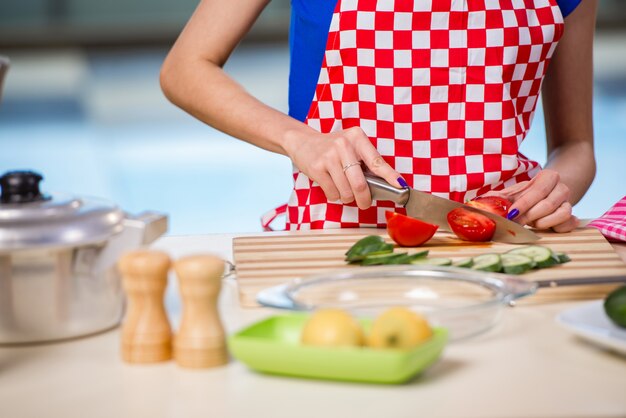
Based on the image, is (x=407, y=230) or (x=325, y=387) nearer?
(x=325, y=387)

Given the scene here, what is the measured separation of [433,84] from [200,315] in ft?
3.04

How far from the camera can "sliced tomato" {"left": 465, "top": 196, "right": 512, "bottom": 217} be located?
4.89ft

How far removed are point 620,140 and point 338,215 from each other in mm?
4235

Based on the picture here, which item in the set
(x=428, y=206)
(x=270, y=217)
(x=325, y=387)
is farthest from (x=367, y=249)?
(x=270, y=217)

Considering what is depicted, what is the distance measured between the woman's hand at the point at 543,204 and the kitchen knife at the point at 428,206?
2.8 inches

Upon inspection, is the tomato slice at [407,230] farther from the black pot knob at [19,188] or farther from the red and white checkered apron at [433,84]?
the black pot knob at [19,188]

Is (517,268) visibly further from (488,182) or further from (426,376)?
(488,182)

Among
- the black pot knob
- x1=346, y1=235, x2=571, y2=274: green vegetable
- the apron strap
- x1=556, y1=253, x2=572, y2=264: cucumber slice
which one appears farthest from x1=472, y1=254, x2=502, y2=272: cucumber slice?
the apron strap

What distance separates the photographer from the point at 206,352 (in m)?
0.91

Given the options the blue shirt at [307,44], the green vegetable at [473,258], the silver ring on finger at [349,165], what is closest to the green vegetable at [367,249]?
the green vegetable at [473,258]

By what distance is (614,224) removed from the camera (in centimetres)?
151

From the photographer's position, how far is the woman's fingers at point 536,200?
1516 millimetres

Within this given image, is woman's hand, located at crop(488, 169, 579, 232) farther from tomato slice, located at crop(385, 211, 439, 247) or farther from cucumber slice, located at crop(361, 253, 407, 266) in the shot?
cucumber slice, located at crop(361, 253, 407, 266)

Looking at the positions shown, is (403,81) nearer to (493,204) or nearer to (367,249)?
(493,204)
